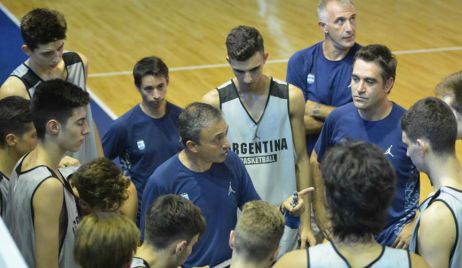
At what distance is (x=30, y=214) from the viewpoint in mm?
4152

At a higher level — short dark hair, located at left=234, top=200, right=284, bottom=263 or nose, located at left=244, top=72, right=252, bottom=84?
nose, located at left=244, top=72, right=252, bottom=84

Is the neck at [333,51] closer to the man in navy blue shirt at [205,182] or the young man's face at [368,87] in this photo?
the young man's face at [368,87]

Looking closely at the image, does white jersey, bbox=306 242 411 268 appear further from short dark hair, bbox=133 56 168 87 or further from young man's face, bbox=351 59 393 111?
short dark hair, bbox=133 56 168 87

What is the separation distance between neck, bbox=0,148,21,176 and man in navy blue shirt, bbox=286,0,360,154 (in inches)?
89.8

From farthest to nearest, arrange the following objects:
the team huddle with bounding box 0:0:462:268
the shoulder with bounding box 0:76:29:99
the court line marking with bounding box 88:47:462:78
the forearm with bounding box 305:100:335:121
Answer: the court line marking with bounding box 88:47:462:78 < the forearm with bounding box 305:100:335:121 < the shoulder with bounding box 0:76:29:99 < the team huddle with bounding box 0:0:462:268

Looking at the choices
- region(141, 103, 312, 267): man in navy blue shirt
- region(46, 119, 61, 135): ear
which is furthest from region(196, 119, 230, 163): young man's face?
region(46, 119, 61, 135): ear

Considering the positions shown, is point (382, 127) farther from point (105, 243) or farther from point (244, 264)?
point (105, 243)

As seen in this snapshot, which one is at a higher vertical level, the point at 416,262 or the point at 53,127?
the point at 53,127

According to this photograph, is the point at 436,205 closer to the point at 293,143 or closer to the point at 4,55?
the point at 293,143

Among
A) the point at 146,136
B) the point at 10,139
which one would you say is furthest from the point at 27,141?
the point at 146,136

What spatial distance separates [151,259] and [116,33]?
9899 mm

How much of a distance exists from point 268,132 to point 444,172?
67.4 inches

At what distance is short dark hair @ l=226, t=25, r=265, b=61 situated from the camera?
536cm

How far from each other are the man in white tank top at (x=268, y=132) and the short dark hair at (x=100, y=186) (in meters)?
1.40
